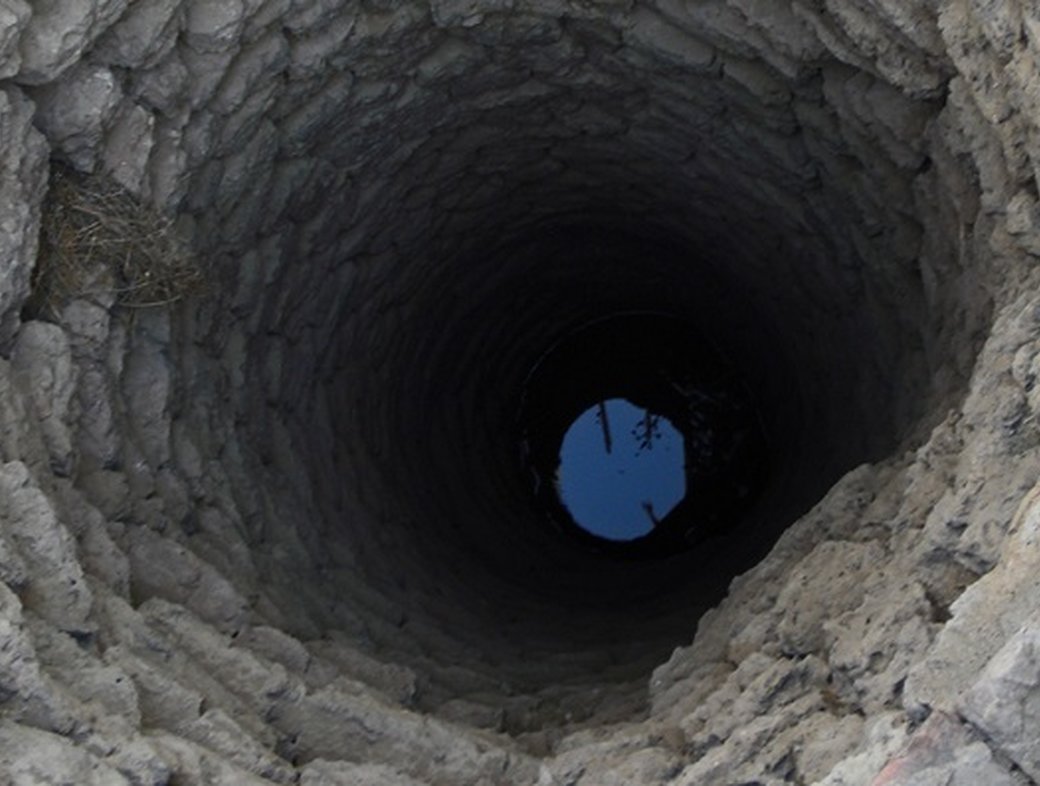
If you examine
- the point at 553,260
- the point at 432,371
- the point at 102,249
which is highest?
the point at 553,260

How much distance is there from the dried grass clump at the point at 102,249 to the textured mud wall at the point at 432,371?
38 mm

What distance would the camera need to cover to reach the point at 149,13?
356 centimetres

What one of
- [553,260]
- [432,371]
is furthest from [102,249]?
[553,260]

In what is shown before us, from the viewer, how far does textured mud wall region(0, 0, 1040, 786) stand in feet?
9.00

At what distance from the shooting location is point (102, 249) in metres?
3.65

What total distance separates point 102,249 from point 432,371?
2879 millimetres

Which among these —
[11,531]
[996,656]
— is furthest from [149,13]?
[996,656]

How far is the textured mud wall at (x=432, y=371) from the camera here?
2.74 m

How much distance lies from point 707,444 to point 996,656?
5.50 m

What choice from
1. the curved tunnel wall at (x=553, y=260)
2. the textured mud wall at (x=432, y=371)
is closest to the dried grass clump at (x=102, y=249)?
the textured mud wall at (x=432, y=371)

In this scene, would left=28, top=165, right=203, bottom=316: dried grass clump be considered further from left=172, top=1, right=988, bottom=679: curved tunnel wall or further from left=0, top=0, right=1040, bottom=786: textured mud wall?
left=172, top=1, right=988, bottom=679: curved tunnel wall

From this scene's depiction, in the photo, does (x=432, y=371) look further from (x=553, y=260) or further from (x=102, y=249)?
(x=102, y=249)

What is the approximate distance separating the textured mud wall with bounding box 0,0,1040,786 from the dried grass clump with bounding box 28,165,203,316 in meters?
0.04

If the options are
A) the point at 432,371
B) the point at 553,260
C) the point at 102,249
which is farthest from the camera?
the point at 553,260
